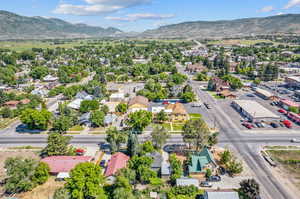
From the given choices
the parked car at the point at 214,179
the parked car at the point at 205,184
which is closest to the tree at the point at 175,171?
the parked car at the point at 205,184

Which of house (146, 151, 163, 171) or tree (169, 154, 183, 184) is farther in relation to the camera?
house (146, 151, 163, 171)

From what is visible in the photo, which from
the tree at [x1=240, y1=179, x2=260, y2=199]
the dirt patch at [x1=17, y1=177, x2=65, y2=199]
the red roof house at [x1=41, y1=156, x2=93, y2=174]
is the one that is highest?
the tree at [x1=240, y1=179, x2=260, y2=199]

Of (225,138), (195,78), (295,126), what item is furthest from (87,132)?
(195,78)

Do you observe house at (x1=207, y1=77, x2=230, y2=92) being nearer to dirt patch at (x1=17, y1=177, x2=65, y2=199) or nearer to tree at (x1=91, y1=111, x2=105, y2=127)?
tree at (x1=91, y1=111, x2=105, y2=127)

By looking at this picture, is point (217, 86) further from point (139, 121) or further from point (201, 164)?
point (201, 164)

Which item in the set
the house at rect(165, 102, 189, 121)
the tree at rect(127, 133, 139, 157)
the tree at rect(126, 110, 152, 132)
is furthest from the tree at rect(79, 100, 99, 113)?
the tree at rect(127, 133, 139, 157)
